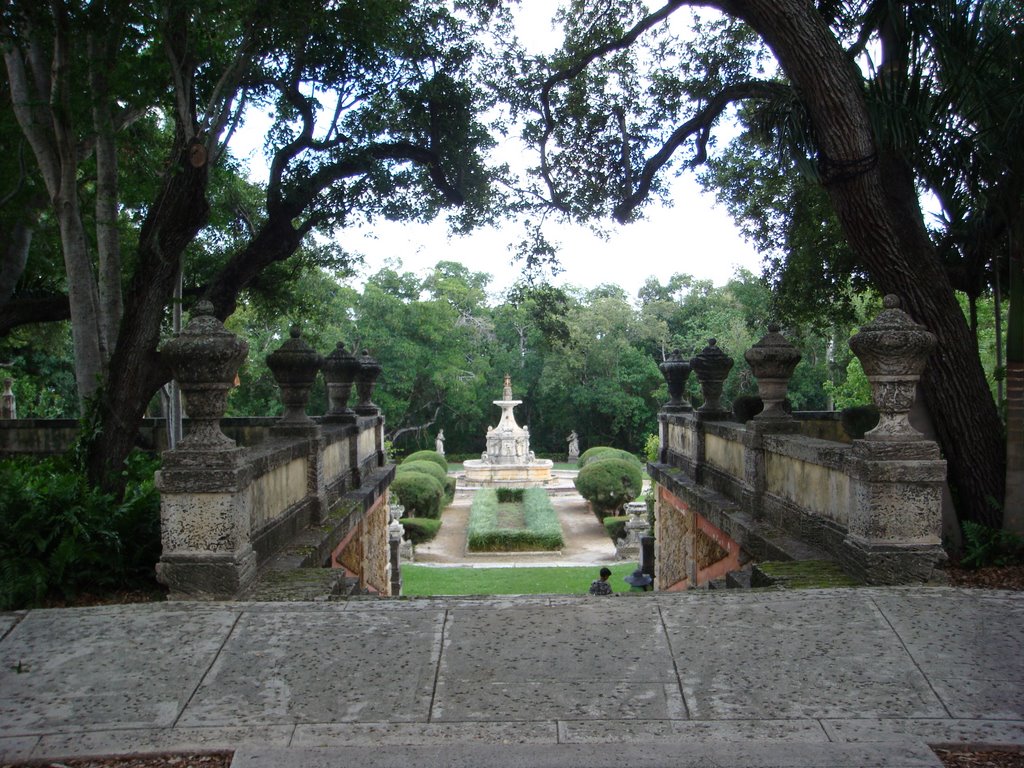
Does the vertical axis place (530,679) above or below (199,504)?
below

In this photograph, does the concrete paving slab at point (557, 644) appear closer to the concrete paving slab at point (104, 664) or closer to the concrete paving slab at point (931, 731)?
the concrete paving slab at point (931, 731)

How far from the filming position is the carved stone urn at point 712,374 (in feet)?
37.7

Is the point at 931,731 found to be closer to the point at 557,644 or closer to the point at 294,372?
the point at 557,644

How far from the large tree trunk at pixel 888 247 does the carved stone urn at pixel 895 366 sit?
1912 millimetres

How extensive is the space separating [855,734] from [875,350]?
9.12ft

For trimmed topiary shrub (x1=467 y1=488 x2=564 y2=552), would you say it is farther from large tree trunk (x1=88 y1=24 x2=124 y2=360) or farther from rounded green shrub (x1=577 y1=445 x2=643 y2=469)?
large tree trunk (x1=88 y1=24 x2=124 y2=360)

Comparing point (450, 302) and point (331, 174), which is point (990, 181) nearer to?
point (331, 174)

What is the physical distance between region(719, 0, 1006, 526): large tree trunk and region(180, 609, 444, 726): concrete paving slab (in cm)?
491

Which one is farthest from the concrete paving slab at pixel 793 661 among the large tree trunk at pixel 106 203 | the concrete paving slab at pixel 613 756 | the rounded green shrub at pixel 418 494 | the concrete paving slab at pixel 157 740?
the rounded green shrub at pixel 418 494

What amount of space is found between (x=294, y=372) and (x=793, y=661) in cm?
567

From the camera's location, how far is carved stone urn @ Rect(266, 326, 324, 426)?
28.5ft

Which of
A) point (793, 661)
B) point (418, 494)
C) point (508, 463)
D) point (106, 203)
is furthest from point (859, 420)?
point (508, 463)

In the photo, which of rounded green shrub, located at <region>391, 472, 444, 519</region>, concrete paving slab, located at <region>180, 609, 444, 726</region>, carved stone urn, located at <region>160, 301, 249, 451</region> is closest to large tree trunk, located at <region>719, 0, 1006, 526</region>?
concrete paving slab, located at <region>180, 609, 444, 726</region>

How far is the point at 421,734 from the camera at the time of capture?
3.89m
